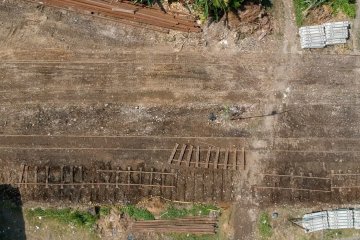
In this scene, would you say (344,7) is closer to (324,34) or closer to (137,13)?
(324,34)

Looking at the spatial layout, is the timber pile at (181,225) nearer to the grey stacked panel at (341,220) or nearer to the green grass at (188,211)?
the green grass at (188,211)

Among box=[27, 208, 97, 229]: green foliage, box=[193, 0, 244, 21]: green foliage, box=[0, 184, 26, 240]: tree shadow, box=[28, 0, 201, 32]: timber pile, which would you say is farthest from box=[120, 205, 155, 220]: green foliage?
box=[193, 0, 244, 21]: green foliage

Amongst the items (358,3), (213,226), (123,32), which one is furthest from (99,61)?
(358,3)

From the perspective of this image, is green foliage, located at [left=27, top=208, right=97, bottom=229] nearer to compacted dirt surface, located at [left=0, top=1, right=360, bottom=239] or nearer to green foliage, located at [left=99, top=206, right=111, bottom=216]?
green foliage, located at [left=99, top=206, right=111, bottom=216]

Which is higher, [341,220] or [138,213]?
[138,213]

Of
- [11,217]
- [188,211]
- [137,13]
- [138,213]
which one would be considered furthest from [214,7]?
[11,217]

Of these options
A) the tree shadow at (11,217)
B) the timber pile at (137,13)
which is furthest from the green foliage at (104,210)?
the timber pile at (137,13)

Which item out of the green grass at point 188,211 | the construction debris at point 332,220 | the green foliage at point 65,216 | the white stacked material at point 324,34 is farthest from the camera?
the white stacked material at point 324,34
